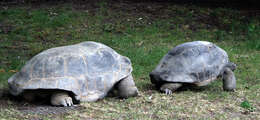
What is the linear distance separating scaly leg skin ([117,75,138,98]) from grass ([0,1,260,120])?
0.40ft

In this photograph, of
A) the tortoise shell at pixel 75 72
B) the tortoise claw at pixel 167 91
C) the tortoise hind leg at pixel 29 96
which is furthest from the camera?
the tortoise claw at pixel 167 91

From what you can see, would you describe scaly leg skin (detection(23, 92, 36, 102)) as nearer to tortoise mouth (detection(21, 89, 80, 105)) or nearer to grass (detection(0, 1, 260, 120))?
tortoise mouth (detection(21, 89, 80, 105))

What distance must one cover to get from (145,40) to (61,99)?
509 cm

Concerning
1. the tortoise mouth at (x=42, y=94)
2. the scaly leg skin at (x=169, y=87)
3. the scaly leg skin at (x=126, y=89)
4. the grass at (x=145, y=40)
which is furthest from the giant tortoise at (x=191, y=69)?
the tortoise mouth at (x=42, y=94)

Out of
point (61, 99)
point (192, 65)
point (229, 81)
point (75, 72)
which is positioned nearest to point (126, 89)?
point (75, 72)

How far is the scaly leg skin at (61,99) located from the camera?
501 cm

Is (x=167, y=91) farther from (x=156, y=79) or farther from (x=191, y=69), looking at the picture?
(x=191, y=69)

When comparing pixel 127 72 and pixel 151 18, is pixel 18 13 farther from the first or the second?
pixel 127 72

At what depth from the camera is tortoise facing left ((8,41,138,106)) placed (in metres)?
4.98

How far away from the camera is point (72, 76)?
5074 mm

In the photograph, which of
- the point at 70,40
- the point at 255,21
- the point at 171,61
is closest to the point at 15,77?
the point at 171,61

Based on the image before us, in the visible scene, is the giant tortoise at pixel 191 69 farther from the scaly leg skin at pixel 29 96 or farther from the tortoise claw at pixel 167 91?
the scaly leg skin at pixel 29 96

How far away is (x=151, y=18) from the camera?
11578 millimetres

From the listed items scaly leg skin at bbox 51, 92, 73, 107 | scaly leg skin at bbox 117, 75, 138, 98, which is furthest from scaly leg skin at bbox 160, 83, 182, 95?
scaly leg skin at bbox 51, 92, 73, 107
